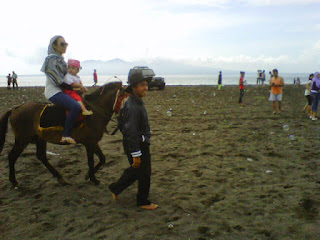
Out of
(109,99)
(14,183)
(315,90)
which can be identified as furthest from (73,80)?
(315,90)

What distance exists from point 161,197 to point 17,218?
2.32m

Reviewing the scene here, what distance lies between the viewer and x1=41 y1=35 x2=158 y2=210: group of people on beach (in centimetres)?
380

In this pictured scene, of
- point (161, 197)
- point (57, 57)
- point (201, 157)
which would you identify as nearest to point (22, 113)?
point (57, 57)

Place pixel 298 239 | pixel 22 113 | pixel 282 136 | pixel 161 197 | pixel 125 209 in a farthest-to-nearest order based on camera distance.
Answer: pixel 282 136
pixel 22 113
pixel 161 197
pixel 125 209
pixel 298 239

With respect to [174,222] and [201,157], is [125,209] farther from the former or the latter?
[201,157]

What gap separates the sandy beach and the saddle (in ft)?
4.14

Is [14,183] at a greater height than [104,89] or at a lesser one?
lesser

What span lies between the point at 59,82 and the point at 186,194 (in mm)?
3094

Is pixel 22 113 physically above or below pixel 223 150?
above

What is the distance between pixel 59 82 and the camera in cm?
483

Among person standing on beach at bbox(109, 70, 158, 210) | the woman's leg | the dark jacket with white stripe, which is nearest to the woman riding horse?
the woman's leg

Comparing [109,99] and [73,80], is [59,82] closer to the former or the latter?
[73,80]

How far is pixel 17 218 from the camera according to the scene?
13.3 feet

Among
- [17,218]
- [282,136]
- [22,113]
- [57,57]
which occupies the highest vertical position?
[57,57]
